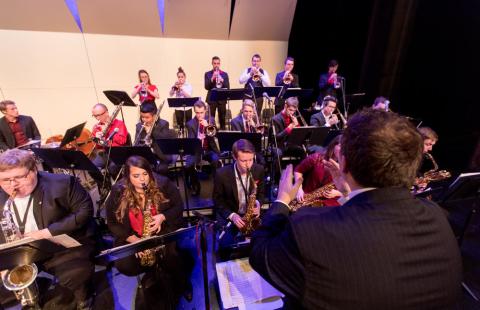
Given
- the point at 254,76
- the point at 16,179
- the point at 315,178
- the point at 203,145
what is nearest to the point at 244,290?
the point at 315,178

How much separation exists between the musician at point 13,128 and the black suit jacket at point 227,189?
5.19 meters

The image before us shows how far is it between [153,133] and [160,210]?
253 cm

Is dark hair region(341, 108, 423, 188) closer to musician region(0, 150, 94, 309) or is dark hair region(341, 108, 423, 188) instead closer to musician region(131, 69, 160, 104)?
musician region(0, 150, 94, 309)

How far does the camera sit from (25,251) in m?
2.04

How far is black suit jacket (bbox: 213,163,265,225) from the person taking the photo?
3.58 metres

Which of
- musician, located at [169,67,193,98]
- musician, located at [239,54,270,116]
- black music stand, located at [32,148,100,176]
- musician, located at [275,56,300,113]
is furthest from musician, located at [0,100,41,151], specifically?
musician, located at [275,56,300,113]

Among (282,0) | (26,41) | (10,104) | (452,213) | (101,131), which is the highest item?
(282,0)

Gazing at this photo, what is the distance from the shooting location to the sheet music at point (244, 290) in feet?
7.90

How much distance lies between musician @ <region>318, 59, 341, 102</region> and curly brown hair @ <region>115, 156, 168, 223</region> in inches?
253

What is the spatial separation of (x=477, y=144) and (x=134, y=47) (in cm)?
977

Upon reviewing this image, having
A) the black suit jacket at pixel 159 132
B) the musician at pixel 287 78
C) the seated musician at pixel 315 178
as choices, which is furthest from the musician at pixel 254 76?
the seated musician at pixel 315 178

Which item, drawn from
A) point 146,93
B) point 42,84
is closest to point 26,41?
point 42,84

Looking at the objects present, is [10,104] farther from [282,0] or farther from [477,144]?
[477,144]

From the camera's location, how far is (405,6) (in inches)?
261
